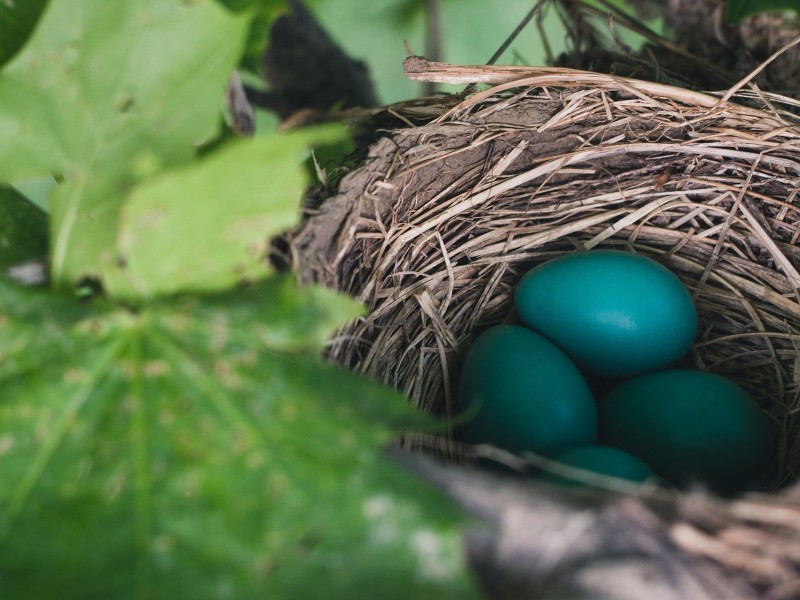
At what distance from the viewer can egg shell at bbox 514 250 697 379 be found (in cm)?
79

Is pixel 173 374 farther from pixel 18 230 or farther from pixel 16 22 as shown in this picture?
pixel 16 22

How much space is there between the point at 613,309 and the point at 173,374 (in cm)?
56

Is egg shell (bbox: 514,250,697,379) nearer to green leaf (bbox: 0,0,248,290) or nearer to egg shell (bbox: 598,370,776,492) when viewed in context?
egg shell (bbox: 598,370,776,492)

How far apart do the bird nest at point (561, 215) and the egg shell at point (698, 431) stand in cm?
7

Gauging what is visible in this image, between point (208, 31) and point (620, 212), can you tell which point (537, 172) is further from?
point (208, 31)

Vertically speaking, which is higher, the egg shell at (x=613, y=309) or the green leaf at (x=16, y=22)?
the green leaf at (x=16, y=22)

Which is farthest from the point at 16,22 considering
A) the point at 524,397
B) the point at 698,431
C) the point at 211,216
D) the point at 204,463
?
the point at 698,431

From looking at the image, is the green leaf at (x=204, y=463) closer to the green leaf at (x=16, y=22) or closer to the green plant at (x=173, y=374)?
the green plant at (x=173, y=374)

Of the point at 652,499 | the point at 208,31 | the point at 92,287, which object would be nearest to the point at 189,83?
the point at 208,31

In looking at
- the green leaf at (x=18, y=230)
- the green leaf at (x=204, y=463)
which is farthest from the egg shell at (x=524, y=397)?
the green leaf at (x=18, y=230)

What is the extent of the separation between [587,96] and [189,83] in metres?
0.52

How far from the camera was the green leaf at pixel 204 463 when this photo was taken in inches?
13.4

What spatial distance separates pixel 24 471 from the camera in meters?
0.37

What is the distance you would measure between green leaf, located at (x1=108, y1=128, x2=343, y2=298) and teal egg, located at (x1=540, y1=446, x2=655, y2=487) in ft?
1.15
